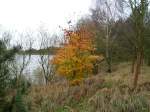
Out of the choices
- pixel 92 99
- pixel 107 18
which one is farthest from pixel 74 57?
pixel 107 18

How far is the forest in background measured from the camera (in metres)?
5.54

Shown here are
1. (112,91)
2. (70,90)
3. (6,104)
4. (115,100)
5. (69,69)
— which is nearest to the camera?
(6,104)

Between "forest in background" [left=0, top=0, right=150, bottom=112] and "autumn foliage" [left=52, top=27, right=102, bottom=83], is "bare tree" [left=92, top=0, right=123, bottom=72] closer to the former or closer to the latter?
"forest in background" [left=0, top=0, right=150, bottom=112]

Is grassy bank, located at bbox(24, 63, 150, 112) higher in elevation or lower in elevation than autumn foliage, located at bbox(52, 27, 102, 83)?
lower

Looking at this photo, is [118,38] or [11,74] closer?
[11,74]

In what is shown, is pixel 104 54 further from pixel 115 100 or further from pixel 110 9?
pixel 115 100

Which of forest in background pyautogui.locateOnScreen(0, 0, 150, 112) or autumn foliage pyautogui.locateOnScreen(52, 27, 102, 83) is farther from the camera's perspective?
autumn foliage pyautogui.locateOnScreen(52, 27, 102, 83)

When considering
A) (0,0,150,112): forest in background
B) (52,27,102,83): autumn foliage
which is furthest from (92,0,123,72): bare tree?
(52,27,102,83): autumn foliage

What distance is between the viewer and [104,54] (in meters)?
50.4

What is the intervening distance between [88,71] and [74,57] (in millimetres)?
3109

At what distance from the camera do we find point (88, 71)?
103 feet

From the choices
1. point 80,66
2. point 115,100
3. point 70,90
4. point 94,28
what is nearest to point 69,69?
point 80,66

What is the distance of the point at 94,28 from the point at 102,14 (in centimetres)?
284

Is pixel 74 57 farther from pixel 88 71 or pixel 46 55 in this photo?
pixel 46 55
